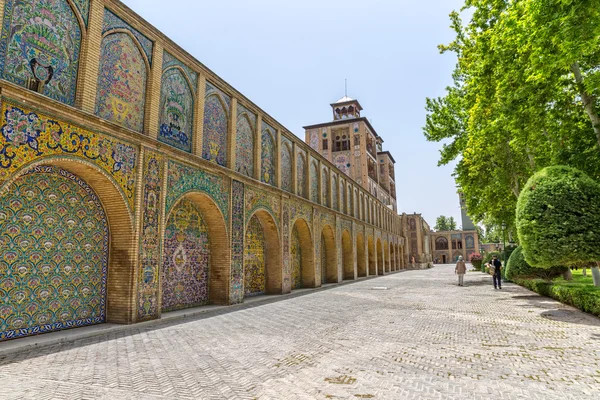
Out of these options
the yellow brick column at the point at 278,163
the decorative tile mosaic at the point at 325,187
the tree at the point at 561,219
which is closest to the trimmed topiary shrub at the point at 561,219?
the tree at the point at 561,219

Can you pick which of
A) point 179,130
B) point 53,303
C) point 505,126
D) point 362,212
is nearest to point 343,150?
point 362,212

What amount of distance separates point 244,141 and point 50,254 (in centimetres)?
785

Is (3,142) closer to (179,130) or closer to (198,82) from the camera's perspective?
(179,130)

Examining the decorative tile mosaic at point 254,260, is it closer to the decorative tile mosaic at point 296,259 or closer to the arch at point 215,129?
the decorative tile mosaic at point 296,259

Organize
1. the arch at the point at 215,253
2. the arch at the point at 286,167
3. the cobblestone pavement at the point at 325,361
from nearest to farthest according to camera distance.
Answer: the cobblestone pavement at the point at 325,361 < the arch at the point at 215,253 < the arch at the point at 286,167

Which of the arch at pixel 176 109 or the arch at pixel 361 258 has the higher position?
the arch at pixel 176 109

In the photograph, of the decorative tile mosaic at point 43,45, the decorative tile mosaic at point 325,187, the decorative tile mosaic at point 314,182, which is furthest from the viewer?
the decorative tile mosaic at point 325,187

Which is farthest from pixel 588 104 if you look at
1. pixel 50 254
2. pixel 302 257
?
pixel 50 254

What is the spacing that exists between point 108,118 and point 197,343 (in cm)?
525

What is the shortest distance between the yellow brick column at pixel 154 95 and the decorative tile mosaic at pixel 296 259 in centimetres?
1021

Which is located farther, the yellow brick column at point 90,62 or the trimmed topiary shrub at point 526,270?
the trimmed topiary shrub at point 526,270

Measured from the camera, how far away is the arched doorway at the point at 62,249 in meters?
6.46

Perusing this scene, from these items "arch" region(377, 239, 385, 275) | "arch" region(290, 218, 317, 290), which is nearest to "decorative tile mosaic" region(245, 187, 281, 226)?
"arch" region(290, 218, 317, 290)

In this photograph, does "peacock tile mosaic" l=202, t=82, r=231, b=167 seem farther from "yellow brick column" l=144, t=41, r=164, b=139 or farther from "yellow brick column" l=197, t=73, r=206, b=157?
"yellow brick column" l=144, t=41, r=164, b=139
